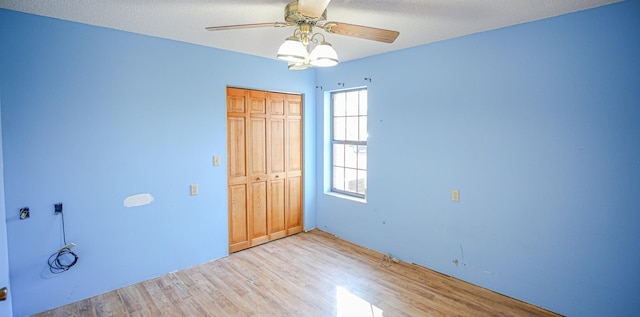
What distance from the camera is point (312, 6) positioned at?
155 centimetres

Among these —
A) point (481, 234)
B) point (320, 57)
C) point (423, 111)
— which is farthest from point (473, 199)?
point (320, 57)

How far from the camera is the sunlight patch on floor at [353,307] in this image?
8.56 ft

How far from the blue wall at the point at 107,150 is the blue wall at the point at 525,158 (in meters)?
2.13

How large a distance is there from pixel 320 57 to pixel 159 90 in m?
Answer: 2.06

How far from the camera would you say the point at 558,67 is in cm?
252

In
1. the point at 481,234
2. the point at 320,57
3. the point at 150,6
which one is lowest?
the point at 481,234

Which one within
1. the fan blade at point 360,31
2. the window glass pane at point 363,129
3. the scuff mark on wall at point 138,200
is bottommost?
the scuff mark on wall at point 138,200

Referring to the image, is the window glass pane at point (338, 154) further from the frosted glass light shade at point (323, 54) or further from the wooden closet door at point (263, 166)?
the frosted glass light shade at point (323, 54)

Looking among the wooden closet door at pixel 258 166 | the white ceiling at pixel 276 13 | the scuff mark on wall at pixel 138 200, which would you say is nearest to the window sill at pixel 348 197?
the wooden closet door at pixel 258 166

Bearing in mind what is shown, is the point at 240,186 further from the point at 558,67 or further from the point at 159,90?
the point at 558,67

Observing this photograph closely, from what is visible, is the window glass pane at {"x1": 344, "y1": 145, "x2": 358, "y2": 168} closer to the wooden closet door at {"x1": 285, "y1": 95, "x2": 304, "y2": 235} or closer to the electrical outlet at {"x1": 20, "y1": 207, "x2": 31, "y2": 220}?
the wooden closet door at {"x1": 285, "y1": 95, "x2": 304, "y2": 235}

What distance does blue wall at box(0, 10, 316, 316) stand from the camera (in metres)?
2.50

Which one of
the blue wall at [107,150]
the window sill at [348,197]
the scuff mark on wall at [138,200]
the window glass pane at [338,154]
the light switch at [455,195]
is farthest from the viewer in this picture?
the window glass pane at [338,154]

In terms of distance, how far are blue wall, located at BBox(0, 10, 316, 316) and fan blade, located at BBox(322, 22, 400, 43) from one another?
1994mm
